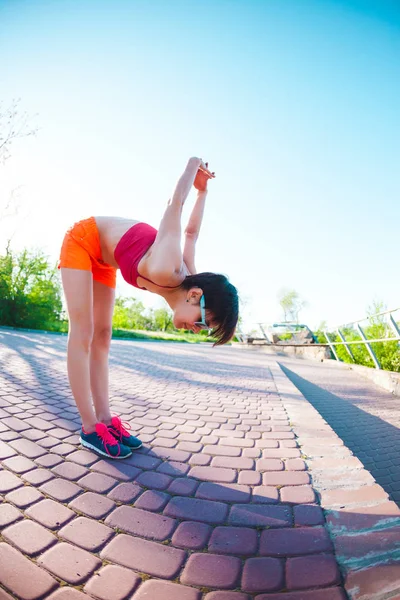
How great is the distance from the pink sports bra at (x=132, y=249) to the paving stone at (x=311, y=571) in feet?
4.38

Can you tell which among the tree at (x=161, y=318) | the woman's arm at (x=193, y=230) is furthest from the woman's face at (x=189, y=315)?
the tree at (x=161, y=318)

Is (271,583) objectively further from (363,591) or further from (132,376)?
(132,376)

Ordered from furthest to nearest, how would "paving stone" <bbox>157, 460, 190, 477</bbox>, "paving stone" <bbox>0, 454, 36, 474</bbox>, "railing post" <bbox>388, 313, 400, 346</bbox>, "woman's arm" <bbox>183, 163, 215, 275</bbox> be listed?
"railing post" <bbox>388, 313, 400, 346</bbox>, "woman's arm" <bbox>183, 163, 215, 275</bbox>, "paving stone" <bbox>157, 460, 190, 477</bbox>, "paving stone" <bbox>0, 454, 36, 474</bbox>

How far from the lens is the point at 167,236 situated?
1.57 meters

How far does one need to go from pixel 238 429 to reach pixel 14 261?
15403 mm

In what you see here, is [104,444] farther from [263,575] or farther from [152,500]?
[263,575]

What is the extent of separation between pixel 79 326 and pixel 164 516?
1059 mm

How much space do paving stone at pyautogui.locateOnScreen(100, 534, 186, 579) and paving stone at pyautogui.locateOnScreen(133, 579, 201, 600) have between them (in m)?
0.04

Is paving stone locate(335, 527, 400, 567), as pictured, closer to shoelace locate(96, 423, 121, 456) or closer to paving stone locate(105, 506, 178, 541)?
paving stone locate(105, 506, 178, 541)

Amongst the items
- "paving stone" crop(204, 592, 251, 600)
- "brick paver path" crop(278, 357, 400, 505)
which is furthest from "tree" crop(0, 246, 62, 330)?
"paving stone" crop(204, 592, 251, 600)

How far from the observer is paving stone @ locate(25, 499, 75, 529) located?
1.20 metres

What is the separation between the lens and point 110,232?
183 centimetres

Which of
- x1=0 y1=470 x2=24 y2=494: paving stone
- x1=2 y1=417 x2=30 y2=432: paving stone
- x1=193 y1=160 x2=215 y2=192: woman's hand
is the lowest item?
x1=0 y1=470 x2=24 y2=494: paving stone

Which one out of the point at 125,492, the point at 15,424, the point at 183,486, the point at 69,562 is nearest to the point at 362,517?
the point at 183,486
